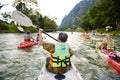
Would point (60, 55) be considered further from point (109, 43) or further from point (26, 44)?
point (26, 44)

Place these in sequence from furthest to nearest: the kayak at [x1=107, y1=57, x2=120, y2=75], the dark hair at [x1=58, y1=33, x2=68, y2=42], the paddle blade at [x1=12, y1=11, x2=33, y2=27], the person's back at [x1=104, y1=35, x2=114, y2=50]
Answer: the person's back at [x1=104, y1=35, x2=114, y2=50] → the kayak at [x1=107, y1=57, x2=120, y2=75] → the paddle blade at [x1=12, y1=11, x2=33, y2=27] → the dark hair at [x1=58, y1=33, x2=68, y2=42]

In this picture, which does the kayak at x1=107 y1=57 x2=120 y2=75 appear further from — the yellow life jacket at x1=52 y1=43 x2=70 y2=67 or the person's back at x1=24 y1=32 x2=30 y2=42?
the person's back at x1=24 y1=32 x2=30 y2=42

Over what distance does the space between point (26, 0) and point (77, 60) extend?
209 ft

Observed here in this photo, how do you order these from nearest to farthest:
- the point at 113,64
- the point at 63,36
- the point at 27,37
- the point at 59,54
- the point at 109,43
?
the point at 63,36
the point at 59,54
the point at 113,64
the point at 109,43
the point at 27,37

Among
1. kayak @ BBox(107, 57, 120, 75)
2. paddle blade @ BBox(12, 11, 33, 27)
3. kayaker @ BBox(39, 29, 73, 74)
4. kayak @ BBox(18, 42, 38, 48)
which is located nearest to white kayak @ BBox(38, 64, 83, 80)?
kayaker @ BBox(39, 29, 73, 74)

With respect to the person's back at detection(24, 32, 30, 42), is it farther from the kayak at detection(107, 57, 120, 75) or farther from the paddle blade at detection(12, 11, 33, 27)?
the paddle blade at detection(12, 11, 33, 27)

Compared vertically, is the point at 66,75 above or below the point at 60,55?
below

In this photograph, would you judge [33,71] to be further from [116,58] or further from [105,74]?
[116,58]

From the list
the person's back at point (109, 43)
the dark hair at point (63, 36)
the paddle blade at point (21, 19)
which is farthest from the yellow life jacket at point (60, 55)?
the person's back at point (109, 43)

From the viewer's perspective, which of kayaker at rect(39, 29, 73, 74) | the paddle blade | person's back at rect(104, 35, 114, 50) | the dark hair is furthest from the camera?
person's back at rect(104, 35, 114, 50)

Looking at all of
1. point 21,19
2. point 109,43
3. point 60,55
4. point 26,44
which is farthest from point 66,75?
point 26,44

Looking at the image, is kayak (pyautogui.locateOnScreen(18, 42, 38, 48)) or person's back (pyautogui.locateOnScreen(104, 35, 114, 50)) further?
kayak (pyautogui.locateOnScreen(18, 42, 38, 48))

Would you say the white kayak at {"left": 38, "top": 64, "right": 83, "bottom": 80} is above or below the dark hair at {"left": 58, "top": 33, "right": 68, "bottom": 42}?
below

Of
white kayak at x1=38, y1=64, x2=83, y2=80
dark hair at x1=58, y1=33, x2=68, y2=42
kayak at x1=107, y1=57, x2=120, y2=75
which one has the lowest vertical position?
kayak at x1=107, y1=57, x2=120, y2=75
